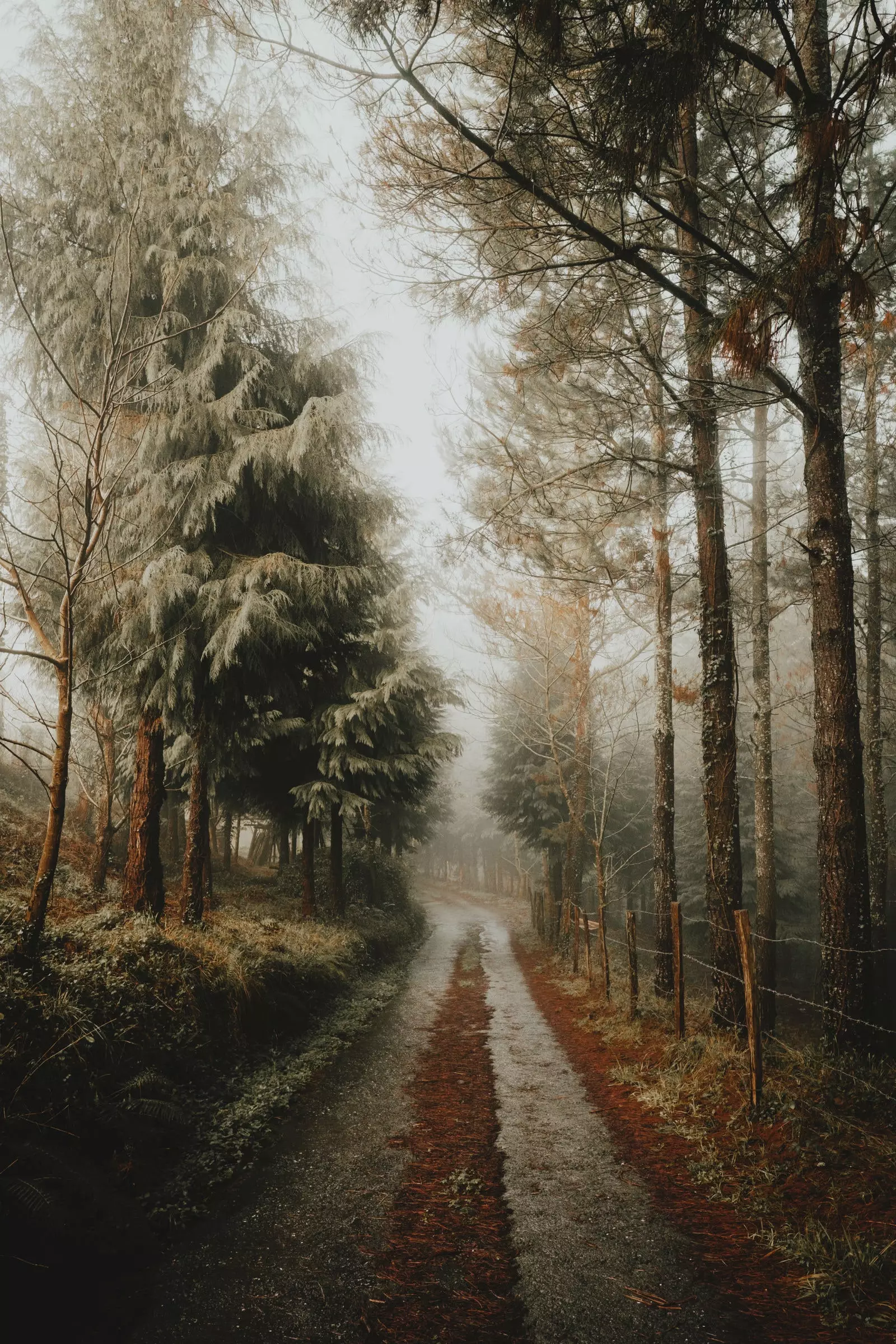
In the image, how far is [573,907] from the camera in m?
12.6

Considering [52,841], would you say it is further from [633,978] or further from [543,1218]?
[633,978]

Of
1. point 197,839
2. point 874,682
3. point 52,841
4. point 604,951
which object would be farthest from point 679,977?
point 874,682

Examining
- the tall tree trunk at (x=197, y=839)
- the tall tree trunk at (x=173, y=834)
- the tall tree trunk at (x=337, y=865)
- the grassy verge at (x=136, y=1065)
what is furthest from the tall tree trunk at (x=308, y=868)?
the tall tree trunk at (x=173, y=834)

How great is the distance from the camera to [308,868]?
12.6 m

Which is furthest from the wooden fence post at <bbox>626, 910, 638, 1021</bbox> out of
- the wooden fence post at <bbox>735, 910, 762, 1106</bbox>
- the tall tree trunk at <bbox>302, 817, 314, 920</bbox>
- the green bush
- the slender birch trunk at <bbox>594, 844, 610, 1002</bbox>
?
the green bush

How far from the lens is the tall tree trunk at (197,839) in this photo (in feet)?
28.1

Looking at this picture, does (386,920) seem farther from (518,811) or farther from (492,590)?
(492,590)

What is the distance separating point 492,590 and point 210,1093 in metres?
9.79

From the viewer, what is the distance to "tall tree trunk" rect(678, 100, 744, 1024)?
6133 mm

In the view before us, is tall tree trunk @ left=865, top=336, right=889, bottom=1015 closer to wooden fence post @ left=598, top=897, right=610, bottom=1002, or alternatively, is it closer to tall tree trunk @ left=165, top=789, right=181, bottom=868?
wooden fence post @ left=598, top=897, right=610, bottom=1002

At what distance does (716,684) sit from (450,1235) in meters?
5.33

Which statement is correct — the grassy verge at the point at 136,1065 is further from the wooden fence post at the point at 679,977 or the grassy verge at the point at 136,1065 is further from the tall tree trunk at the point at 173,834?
the tall tree trunk at the point at 173,834

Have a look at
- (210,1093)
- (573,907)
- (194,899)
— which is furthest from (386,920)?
(210,1093)

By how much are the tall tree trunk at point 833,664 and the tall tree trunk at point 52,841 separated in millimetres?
5535
